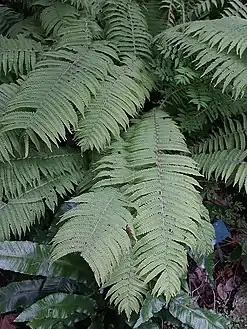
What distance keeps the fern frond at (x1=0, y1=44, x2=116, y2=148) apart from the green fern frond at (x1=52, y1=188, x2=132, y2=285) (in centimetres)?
39

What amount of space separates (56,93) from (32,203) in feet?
2.00

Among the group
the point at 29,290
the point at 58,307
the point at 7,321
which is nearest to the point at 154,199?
the point at 58,307

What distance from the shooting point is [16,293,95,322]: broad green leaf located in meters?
2.49

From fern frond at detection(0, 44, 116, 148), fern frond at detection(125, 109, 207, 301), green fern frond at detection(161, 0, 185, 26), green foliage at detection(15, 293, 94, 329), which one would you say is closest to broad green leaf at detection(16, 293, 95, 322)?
green foliage at detection(15, 293, 94, 329)

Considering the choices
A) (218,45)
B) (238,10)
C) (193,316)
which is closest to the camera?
(193,316)

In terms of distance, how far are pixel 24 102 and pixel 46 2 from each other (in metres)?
1.08

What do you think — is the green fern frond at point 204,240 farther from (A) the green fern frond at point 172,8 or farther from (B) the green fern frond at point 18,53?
(A) the green fern frond at point 172,8

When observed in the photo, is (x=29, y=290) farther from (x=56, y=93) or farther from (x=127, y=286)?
(x=56, y=93)

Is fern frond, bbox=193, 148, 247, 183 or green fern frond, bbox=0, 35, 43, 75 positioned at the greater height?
green fern frond, bbox=0, 35, 43, 75

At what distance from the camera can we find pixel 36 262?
2.60 metres

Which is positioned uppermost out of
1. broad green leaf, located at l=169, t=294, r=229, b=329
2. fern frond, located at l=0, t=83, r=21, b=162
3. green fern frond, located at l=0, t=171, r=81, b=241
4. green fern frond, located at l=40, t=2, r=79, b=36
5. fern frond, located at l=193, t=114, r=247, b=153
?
green fern frond, located at l=40, t=2, r=79, b=36

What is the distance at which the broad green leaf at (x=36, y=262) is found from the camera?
8.38ft

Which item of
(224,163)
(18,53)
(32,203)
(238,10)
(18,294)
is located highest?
(238,10)

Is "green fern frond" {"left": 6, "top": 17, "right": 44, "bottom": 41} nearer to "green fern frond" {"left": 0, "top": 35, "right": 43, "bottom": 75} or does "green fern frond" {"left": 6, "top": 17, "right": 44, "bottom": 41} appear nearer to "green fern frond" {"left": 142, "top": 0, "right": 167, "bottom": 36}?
"green fern frond" {"left": 0, "top": 35, "right": 43, "bottom": 75}
